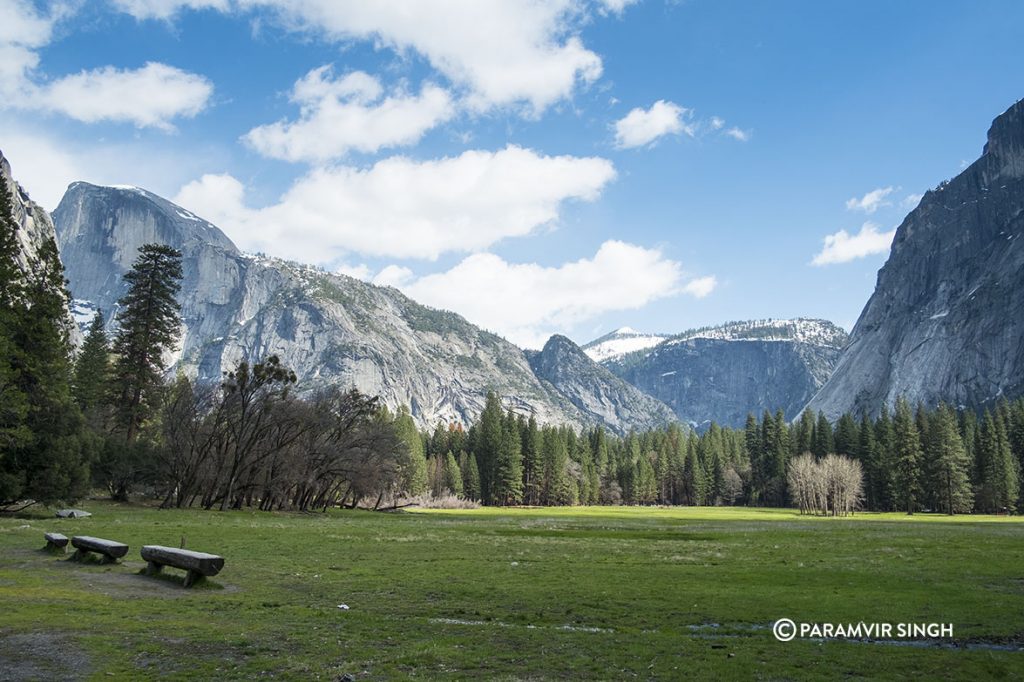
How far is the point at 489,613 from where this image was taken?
1537 cm

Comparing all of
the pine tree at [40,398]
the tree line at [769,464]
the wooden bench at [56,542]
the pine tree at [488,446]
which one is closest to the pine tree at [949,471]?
the tree line at [769,464]

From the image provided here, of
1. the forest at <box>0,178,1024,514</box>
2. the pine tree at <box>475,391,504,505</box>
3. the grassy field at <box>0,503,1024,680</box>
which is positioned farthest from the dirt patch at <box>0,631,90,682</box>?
the pine tree at <box>475,391,504,505</box>

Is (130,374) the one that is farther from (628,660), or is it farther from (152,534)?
(628,660)

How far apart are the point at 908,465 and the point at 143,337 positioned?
4261 inches

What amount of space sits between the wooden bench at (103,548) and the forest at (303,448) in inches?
625

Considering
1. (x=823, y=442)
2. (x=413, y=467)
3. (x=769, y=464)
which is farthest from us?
(x=769, y=464)

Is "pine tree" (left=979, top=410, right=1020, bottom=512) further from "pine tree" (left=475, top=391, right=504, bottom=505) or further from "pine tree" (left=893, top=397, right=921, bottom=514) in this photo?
Result: "pine tree" (left=475, top=391, right=504, bottom=505)

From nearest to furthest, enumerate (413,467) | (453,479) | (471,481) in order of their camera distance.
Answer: (413,467)
(453,479)
(471,481)

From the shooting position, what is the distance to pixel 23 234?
170 meters

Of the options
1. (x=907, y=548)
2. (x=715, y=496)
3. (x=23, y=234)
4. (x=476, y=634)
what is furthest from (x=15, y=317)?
(x=23, y=234)

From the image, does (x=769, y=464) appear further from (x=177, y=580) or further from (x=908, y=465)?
(x=177, y=580)

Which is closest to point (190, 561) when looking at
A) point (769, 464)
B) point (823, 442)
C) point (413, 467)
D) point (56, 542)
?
point (56, 542)

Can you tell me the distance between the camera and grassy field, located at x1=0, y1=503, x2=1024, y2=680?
10602 millimetres

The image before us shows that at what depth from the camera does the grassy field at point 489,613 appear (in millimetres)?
10602
